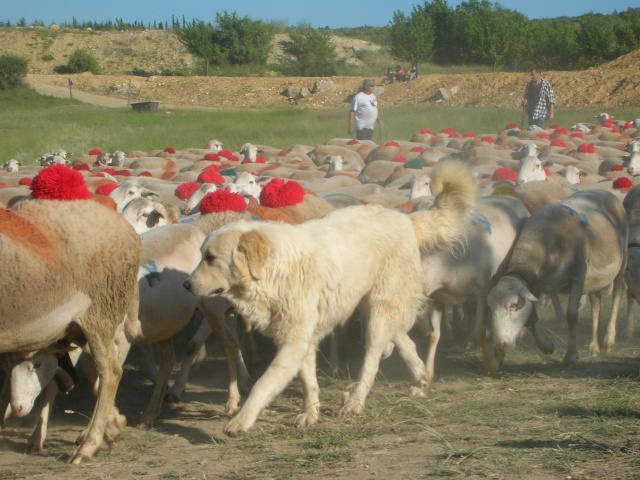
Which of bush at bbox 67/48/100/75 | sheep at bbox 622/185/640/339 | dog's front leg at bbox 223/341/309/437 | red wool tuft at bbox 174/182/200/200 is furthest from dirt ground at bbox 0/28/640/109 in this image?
dog's front leg at bbox 223/341/309/437

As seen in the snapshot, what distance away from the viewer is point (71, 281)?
5.62 metres

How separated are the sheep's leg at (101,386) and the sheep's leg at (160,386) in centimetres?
74

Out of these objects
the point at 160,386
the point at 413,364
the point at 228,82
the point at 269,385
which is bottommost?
the point at 160,386

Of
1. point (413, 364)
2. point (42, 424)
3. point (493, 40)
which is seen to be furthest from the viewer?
point (493, 40)

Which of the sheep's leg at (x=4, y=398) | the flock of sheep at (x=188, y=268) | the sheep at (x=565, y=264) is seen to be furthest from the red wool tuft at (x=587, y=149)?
the sheep's leg at (x=4, y=398)

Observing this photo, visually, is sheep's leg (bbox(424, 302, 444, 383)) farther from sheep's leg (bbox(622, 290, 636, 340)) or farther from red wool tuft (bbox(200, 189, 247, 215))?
sheep's leg (bbox(622, 290, 636, 340))

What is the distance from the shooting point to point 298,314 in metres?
5.91

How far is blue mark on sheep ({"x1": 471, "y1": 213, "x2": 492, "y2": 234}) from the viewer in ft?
27.8

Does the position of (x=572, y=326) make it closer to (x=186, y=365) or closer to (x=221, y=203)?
(x=221, y=203)

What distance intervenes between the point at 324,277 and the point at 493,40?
63.5m

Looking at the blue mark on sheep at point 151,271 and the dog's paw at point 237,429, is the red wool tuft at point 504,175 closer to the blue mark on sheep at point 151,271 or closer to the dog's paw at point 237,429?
the blue mark on sheep at point 151,271

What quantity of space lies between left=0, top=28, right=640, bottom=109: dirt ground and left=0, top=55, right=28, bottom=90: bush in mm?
1728

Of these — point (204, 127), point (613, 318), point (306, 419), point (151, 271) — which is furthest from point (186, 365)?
point (204, 127)

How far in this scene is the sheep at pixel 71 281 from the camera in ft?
17.4
